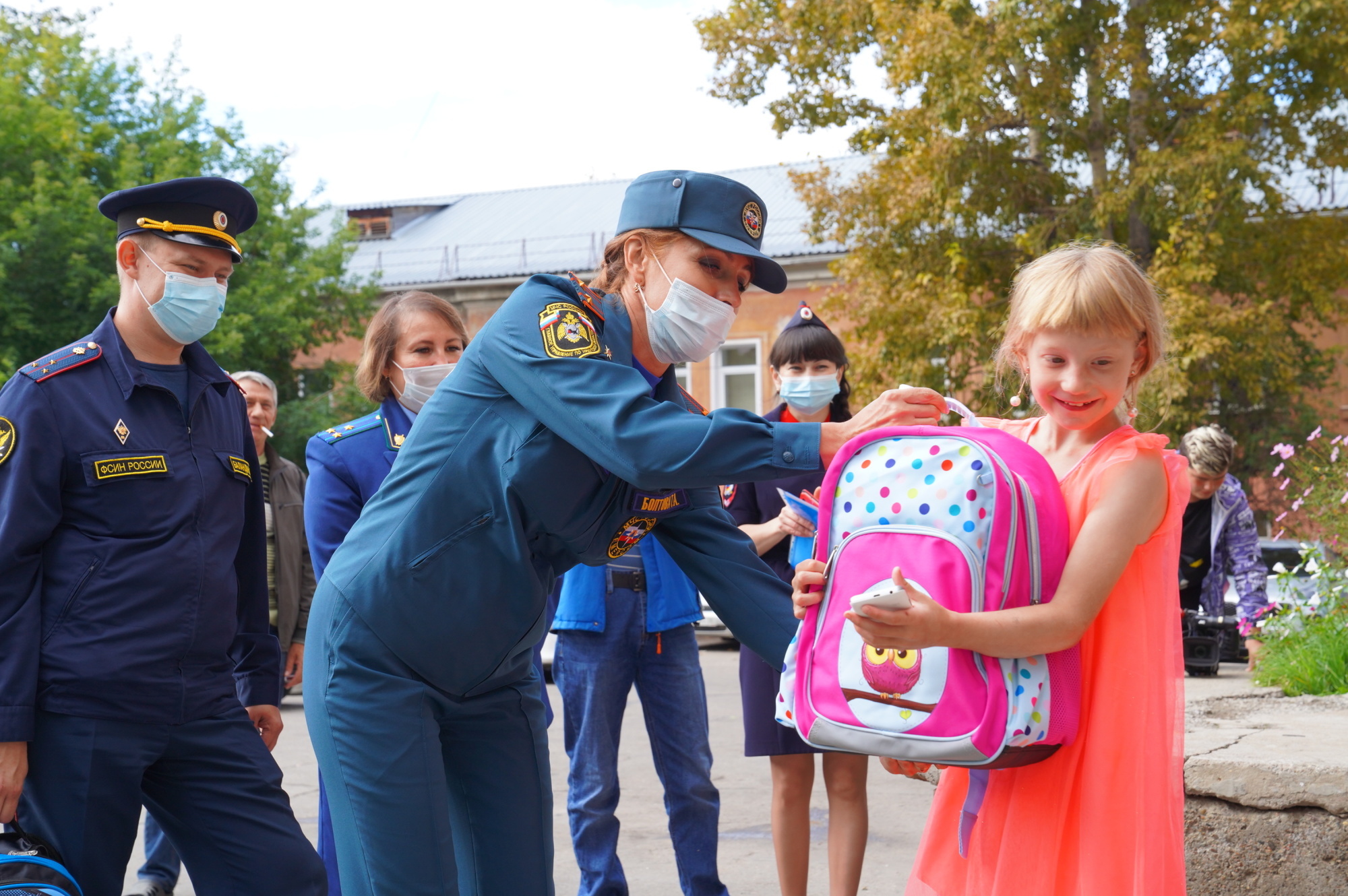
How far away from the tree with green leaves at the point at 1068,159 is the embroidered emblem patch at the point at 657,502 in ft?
35.3

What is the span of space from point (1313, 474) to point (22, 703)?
7014mm

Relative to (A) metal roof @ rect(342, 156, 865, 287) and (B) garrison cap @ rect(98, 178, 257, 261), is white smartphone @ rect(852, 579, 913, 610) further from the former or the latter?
(A) metal roof @ rect(342, 156, 865, 287)

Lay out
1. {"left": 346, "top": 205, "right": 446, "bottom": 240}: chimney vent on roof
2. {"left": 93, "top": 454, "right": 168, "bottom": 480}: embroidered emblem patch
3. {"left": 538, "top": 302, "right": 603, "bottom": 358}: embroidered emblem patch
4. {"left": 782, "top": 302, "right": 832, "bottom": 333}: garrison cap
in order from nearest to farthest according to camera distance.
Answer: {"left": 538, "top": 302, "right": 603, "bottom": 358}: embroidered emblem patch < {"left": 93, "top": 454, "right": 168, "bottom": 480}: embroidered emblem patch < {"left": 782, "top": 302, "right": 832, "bottom": 333}: garrison cap < {"left": 346, "top": 205, "right": 446, "bottom": 240}: chimney vent on roof

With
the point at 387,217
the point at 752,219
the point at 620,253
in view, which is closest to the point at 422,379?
the point at 620,253

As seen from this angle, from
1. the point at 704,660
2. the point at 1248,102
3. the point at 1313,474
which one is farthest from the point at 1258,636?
the point at 1248,102

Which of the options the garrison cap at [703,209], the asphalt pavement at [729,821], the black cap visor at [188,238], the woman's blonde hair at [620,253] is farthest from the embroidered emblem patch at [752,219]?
the asphalt pavement at [729,821]

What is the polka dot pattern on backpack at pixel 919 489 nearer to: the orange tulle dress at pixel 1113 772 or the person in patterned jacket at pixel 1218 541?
the orange tulle dress at pixel 1113 772

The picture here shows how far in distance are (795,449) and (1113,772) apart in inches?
31.7

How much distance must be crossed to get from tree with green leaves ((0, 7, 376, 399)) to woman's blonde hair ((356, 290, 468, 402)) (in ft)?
55.0

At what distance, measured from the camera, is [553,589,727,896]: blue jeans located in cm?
444

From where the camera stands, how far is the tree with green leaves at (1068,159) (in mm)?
13703

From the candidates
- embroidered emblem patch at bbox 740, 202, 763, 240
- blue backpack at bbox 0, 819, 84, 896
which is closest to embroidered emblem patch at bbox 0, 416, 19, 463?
blue backpack at bbox 0, 819, 84, 896

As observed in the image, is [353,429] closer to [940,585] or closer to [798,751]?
[798,751]

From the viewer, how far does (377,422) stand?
4090 mm
